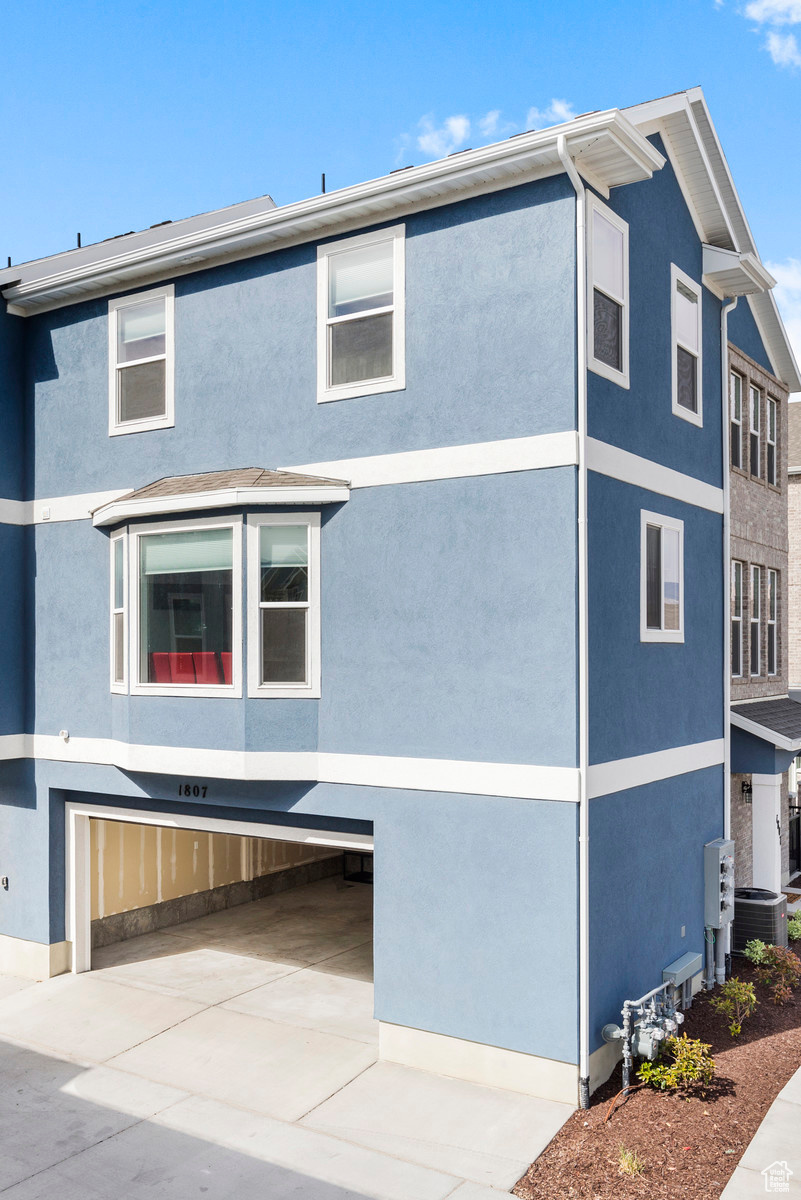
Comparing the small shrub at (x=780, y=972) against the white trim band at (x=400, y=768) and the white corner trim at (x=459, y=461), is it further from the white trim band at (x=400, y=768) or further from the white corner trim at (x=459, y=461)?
the white corner trim at (x=459, y=461)

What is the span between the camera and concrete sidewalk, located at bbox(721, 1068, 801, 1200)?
7.61 meters

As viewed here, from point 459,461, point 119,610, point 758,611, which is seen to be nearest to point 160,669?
point 119,610

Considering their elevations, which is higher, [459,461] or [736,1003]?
[459,461]

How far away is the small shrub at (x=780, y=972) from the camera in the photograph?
12.0 m

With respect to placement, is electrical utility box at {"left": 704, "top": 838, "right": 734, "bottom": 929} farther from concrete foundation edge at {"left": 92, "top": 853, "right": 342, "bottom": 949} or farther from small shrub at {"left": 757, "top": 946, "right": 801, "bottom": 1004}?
concrete foundation edge at {"left": 92, "top": 853, "right": 342, "bottom": 949}

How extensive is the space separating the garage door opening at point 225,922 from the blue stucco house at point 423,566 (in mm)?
633

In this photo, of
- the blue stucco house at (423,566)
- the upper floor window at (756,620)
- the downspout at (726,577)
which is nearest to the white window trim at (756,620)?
the upper floor window at (756,620)

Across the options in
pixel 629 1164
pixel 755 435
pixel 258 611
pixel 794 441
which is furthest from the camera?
pixel 794 441

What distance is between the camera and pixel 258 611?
10688mm

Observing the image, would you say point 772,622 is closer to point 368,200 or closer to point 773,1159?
point 773,1159

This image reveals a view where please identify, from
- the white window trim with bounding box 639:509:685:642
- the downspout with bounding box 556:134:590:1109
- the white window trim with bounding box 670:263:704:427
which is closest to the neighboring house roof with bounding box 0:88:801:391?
the downspout with bounding box 556:134:590:1109

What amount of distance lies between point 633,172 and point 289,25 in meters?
5.53

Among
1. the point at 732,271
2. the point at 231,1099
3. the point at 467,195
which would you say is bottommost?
the point at 231,1099

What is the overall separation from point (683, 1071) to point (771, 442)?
11357mm
